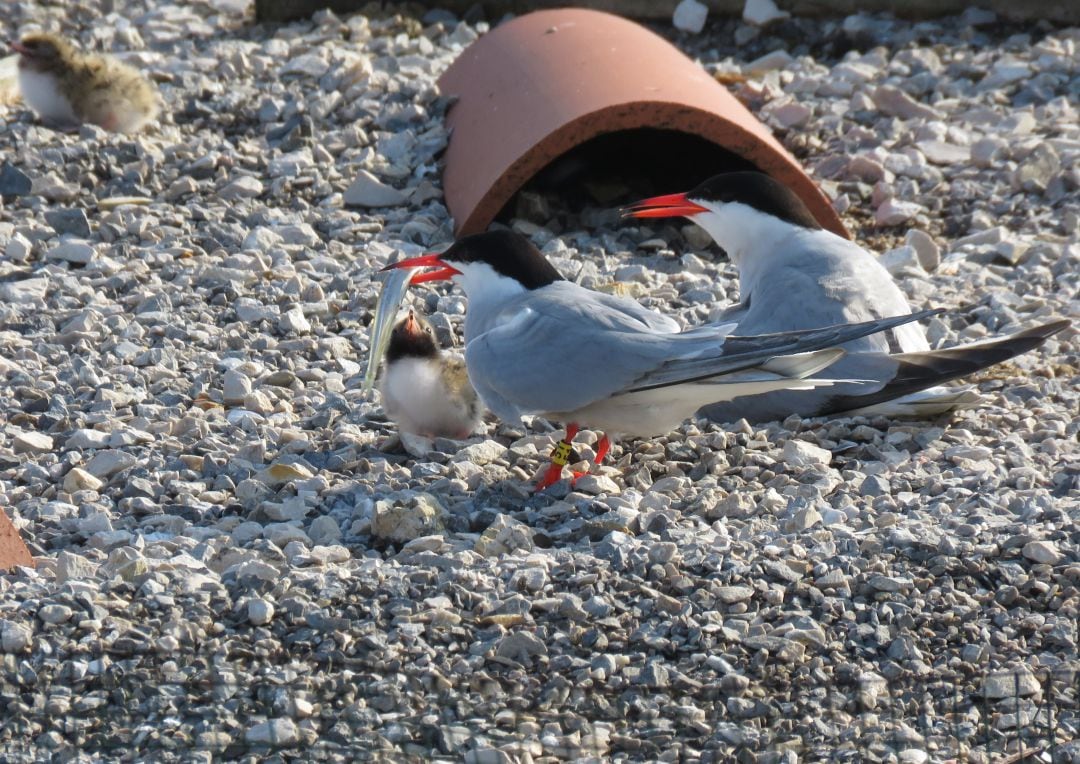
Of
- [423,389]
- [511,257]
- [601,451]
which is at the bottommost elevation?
[601,451]

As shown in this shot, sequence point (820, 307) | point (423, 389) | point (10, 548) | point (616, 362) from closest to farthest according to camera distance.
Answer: point (10, 548)
point (616, 362)
point (423, 389)
point (820, 307)

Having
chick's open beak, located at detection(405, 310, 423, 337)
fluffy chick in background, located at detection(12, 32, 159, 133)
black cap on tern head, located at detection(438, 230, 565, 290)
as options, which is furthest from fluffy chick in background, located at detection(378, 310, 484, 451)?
fluffy chick in background, located at detection(12, 32, 159, 133)

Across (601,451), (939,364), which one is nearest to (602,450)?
(601,451)

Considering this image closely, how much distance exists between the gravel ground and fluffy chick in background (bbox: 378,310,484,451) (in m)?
0.10

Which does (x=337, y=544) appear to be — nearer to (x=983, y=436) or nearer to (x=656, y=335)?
(x=656, y=335)

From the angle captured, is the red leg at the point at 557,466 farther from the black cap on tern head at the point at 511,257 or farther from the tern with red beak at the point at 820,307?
the tern with red beak at the point at 820,307

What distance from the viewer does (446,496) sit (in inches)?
148

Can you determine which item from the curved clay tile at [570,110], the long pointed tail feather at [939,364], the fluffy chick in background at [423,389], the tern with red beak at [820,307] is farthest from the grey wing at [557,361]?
the curved clay tile at [570,110]

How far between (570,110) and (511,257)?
1181 millimetres

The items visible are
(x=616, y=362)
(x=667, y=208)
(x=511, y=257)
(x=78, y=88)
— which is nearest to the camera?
(x=616, y=362)

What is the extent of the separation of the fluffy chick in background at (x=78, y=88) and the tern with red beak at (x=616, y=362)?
2658mm

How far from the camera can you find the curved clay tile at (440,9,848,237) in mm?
5223

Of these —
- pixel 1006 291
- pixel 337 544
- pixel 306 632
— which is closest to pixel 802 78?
pixel 1006 291

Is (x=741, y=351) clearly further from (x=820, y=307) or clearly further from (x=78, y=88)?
(x=78, y=88)
